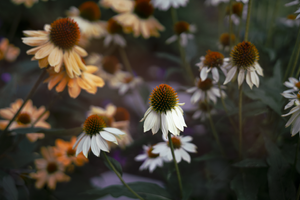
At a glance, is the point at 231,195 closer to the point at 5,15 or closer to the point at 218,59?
the point at 218,59

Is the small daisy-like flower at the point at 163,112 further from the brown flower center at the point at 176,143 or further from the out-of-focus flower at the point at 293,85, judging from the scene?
the out-of-focus flower at the point at 293,85

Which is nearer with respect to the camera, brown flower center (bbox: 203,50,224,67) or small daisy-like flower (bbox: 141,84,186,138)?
small daisy-like flower (bbox: 141,84,186,138)

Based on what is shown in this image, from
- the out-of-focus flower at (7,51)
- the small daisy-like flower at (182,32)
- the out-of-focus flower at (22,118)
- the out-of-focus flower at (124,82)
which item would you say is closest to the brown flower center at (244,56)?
the small daisy-like flower at (182,32)

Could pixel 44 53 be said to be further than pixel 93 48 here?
No

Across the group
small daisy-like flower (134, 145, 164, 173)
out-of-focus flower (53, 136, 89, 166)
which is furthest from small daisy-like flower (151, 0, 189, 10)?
out-of-focus flower (53, 136, 89, 166)

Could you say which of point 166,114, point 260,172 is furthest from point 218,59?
point 260,172

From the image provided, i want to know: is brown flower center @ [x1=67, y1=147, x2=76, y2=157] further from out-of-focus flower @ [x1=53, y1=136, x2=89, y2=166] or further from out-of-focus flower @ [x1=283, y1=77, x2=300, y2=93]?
out-of-focus flower @ [x1=283, y1=77, x2=300, y2=93]
